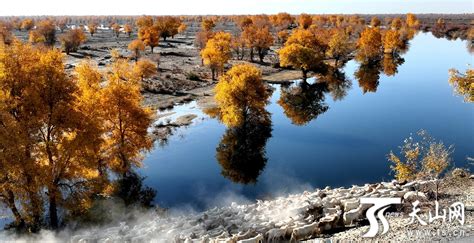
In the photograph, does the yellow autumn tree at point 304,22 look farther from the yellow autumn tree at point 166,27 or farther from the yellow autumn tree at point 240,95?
the yellow autumn tree at point 240,95

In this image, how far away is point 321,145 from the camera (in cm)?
5556

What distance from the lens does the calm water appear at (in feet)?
143

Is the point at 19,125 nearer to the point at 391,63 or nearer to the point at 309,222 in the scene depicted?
the point at 309,222

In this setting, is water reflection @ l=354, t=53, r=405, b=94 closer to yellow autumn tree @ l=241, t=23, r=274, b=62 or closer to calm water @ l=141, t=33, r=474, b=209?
calm water @ l=141, t=33, r=474, b=209

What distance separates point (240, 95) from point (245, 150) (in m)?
9.35

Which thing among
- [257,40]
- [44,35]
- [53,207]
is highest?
[257,40]

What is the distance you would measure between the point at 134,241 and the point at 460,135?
148 feet

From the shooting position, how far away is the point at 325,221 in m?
28.4

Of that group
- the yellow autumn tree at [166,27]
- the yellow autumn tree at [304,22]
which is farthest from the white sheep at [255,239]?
the yellow autumn tree at [304,22]

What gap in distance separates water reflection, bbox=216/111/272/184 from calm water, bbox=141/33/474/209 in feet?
1.36

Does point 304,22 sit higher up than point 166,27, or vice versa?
point 304,22

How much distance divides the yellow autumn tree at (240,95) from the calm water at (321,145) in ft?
8.97

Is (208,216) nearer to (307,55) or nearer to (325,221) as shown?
(325,221)

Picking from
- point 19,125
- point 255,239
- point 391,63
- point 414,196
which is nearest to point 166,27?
point 391,63
